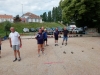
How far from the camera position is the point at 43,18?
132 meters

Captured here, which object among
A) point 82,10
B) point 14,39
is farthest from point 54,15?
point 14,39

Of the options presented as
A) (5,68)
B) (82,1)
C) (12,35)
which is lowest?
(5,68)

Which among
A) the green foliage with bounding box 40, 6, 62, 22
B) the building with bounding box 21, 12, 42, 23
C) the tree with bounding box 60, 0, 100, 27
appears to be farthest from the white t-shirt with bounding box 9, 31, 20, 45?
the building with bounding box 21, 12, 42, 23

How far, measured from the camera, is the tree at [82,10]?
39.0 metres

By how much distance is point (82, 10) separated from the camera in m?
38.2

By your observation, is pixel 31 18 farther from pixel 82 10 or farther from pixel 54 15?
pixel 82 10

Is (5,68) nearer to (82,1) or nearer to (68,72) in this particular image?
(68,72)

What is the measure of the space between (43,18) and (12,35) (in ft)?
395

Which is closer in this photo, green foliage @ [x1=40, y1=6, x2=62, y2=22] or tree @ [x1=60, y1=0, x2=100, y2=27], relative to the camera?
tree @ [x1=60, y1=0, x2=100, y2=27]

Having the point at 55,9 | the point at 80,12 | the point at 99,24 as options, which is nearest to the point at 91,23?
the point at 99,24

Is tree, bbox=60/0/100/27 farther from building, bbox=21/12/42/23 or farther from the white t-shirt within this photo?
building, bbox=21/12/42/23

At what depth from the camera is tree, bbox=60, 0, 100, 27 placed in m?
39.0

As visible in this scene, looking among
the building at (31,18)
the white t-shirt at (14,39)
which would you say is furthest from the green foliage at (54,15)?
the white t-shirt at (14,39)

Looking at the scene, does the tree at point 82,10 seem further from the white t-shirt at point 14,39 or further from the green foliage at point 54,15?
the green foliage at point 54,15
